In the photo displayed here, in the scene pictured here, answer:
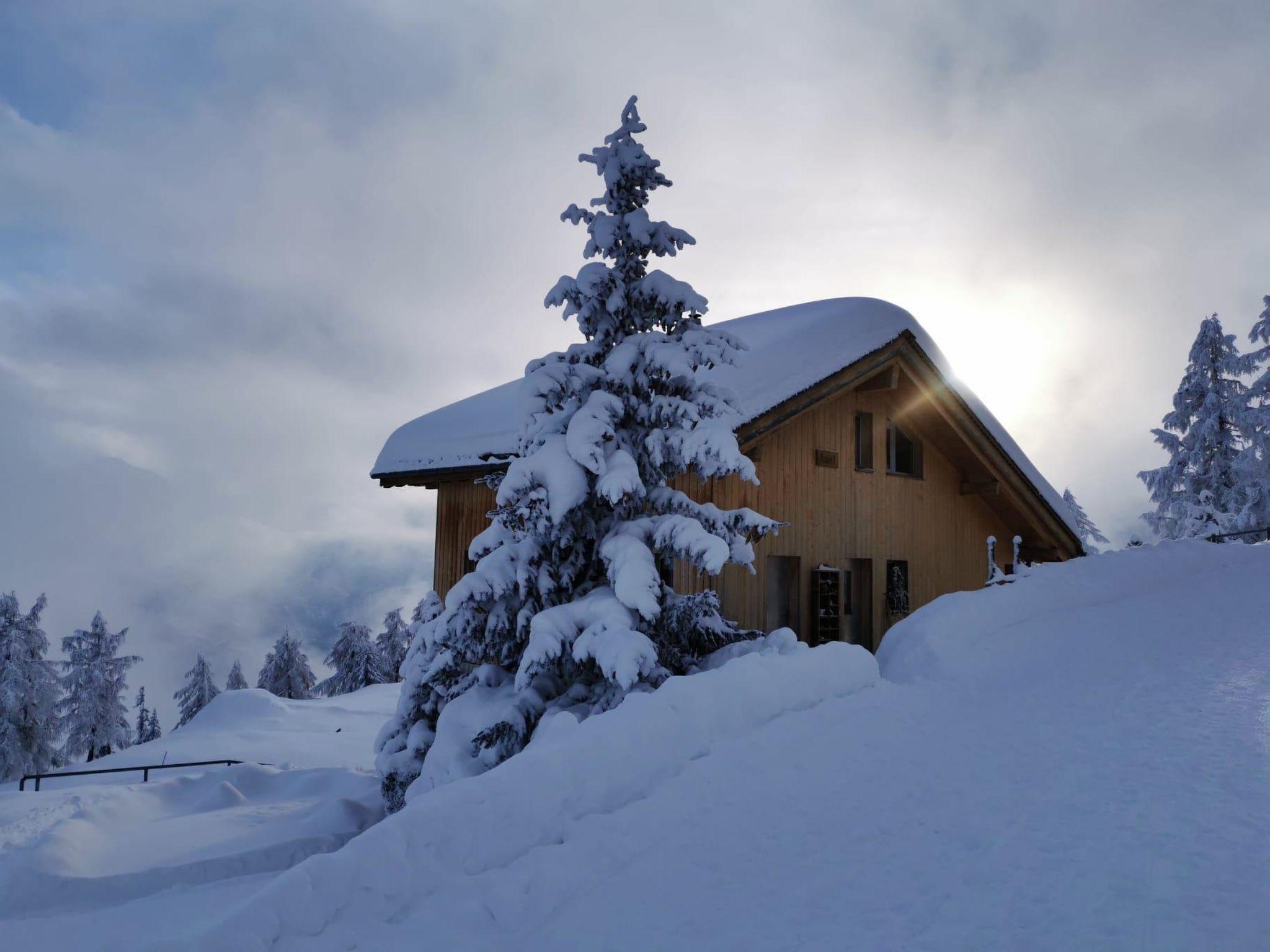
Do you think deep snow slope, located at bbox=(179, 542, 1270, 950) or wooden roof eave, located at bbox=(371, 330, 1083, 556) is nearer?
deep snow slope, located at bbox=(179, 542, 1270, 950)

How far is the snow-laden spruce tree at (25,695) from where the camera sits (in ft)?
96.1

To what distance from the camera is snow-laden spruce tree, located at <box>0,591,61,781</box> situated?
29281 millimetres

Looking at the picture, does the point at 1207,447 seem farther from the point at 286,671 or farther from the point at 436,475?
the point at 286,671

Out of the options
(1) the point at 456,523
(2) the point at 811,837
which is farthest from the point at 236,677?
(2) the point at 811,837

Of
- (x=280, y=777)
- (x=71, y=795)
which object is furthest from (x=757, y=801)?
(x=71, y=795)

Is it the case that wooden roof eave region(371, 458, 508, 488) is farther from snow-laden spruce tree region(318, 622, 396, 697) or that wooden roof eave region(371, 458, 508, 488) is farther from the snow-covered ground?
snow-laden spruce tree region(318, 622, 396, 697)

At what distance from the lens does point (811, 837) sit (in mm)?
5051

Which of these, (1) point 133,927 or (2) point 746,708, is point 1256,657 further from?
(1) point 133,927

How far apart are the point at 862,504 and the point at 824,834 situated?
10.3m

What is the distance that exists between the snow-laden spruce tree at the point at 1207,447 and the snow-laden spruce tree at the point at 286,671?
119 feet

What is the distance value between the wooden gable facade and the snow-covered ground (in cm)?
399

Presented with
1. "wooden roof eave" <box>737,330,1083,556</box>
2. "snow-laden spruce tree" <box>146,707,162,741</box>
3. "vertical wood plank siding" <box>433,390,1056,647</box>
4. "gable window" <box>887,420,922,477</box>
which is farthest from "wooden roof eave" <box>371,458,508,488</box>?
"snow-laden spruce tree" <box>146,707,162,741</box>

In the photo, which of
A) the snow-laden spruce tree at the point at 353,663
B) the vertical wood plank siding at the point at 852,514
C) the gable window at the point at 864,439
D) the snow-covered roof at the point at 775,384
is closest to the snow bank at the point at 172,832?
the snow-covered roof at the point at 775,384

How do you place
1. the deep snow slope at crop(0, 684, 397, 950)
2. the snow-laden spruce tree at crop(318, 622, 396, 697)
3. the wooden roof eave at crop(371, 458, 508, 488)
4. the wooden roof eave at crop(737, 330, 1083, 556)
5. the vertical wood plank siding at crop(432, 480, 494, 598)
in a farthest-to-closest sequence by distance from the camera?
the snow-laden spruce tree at crop(318, 622, 396, 697)
the vertical wood plank siding at crop(432, 480, 494, 598)
the wooden roof eave at crop(371, 458, 508, 488)
the wooden roof eave at crop(737, 330, 1083, 556)
the deep snow slope at crop(0, 684, 397, 950)
